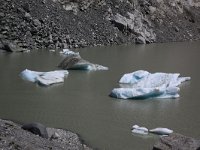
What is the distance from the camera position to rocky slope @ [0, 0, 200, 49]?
21.5 m

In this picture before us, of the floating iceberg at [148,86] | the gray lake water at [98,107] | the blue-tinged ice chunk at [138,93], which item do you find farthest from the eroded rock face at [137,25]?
the blue-tinged ice chunk at [138,93]

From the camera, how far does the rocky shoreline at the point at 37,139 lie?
20.4 feet

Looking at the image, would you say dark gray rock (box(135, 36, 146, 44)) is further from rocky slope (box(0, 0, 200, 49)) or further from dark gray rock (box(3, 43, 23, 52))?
dark gray rock (box(3, 43, 23, 52))

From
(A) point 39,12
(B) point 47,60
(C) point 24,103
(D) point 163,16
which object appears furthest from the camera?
(D) point 163,16

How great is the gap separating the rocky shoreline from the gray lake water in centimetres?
28

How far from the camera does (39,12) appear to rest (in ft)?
73.4

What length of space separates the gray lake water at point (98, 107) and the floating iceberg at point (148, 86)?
0.61 ft

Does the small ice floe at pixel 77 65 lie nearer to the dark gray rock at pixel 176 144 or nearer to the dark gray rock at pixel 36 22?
the dark gray rock at pixel 36 22

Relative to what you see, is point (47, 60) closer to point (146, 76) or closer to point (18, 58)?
point (18, 58)

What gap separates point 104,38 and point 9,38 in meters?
5.29

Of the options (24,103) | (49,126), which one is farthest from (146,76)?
(49,126)

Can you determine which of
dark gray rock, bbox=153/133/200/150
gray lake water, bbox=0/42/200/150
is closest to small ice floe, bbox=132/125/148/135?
gray lake water, bbox=0/42/200/150

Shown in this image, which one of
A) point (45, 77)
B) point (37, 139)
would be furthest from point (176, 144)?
point (45, 77)

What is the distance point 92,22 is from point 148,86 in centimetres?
1286
